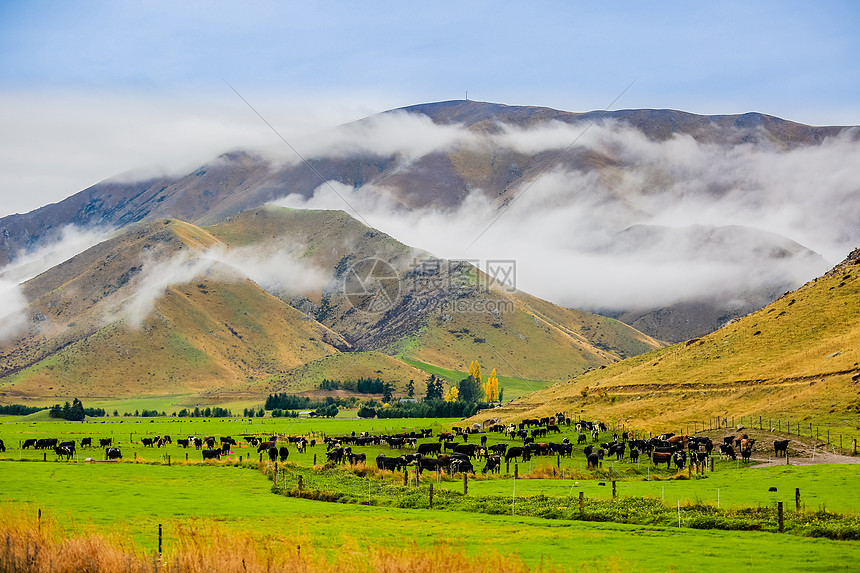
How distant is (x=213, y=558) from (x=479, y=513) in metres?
16.2

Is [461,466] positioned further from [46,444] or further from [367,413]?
[367,413]

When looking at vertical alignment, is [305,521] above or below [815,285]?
below

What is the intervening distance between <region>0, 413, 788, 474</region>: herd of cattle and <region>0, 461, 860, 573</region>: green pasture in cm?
1193

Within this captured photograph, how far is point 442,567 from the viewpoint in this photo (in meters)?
21.0

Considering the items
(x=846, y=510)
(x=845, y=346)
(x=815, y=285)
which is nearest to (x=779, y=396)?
(x=845, y=346)

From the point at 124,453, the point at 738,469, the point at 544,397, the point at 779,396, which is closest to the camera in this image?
the point at 738,469

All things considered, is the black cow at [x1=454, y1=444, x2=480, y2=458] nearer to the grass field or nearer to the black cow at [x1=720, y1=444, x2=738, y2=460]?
the grass field

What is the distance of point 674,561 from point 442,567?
7.70 m

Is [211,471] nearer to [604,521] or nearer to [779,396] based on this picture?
[604,521]

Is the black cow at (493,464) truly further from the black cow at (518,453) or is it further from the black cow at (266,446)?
the black cow at (266,446)

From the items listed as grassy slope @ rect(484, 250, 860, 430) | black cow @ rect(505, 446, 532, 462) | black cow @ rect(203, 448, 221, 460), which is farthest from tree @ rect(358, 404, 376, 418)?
black cow @ rect(505, 446, 532, 462)

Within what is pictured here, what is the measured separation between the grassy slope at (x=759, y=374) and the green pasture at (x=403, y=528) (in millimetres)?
39452

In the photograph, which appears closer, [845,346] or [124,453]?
[124,453]

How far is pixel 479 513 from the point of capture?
36188 millimetres
